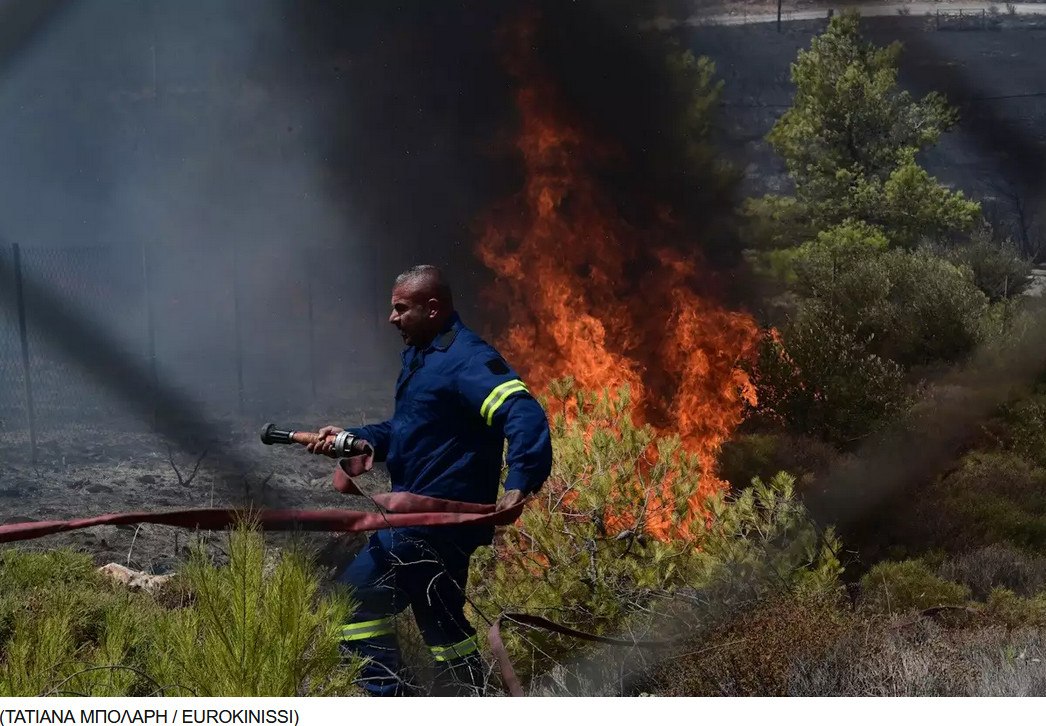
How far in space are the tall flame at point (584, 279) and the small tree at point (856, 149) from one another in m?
1.77

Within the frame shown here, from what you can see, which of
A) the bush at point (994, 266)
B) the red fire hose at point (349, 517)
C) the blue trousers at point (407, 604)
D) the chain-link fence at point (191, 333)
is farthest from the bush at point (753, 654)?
the chain-link fence at point (191, 333)

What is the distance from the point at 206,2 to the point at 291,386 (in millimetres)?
3370

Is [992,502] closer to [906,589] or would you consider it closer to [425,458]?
[906,589]

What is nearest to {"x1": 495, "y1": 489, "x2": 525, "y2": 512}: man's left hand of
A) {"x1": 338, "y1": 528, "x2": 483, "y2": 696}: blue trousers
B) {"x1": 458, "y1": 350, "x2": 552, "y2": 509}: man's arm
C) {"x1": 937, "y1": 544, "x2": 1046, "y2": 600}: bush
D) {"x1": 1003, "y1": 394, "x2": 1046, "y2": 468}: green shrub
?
{"x1": 458, "y1": 350, "x2": 552, "y2": 509}: man's arm

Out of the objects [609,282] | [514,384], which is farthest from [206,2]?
[514,384]

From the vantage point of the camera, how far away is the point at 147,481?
9.37 metres

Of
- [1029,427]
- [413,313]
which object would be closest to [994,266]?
[1029,427]

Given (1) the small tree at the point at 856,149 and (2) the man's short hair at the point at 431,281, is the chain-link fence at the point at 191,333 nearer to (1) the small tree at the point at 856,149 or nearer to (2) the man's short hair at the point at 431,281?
(1) the small tree at the point at 856,149

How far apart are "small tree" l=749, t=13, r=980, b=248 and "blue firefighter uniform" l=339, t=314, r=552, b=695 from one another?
710cm

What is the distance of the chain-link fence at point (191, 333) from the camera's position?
10.1 m

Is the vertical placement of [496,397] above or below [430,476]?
above

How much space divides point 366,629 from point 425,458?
69 cm

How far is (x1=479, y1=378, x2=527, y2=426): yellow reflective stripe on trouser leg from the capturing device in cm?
450

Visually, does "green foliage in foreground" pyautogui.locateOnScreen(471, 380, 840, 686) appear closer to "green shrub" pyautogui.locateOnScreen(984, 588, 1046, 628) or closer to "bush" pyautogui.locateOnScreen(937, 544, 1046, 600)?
"green shrub" pyautogui.locateOnScreen(984, 588, 1046, 628)
